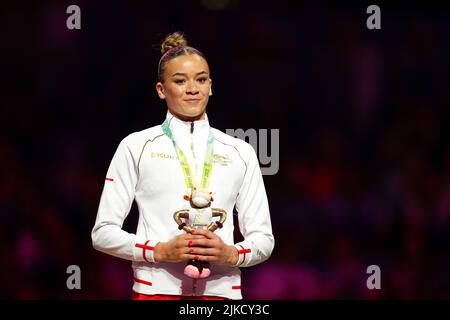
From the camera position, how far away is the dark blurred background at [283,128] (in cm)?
409

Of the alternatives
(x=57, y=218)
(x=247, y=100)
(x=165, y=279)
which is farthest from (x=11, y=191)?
(x=165, y=279)

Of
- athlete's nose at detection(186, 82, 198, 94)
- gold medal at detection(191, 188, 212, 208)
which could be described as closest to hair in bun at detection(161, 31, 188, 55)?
athlete's nose at detection(186, 82, 198, 94)

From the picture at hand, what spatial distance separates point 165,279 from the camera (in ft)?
9.32

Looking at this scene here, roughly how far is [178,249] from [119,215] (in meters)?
0.29

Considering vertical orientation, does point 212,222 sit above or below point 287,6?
below

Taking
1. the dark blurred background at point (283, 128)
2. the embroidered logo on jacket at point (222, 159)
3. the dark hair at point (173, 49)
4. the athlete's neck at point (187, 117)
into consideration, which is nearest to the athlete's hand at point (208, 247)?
the embroidered logo on jacket at point (222, 159)

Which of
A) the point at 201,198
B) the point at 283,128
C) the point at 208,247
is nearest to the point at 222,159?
the point at 201,198

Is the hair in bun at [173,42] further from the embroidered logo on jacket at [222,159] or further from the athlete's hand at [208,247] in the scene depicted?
the athlete's hand at [208,247]

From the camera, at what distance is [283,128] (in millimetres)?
4250

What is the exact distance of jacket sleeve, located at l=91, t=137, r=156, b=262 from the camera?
2.80 m

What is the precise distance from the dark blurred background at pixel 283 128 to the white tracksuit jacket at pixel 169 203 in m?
1.04

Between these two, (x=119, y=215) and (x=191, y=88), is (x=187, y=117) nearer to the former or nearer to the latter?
(x=191, y=88)

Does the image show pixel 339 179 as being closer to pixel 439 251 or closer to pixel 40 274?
pixel 439 251

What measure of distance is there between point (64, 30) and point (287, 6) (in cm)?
123
